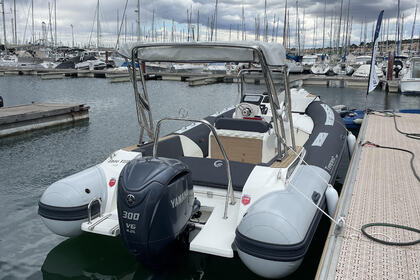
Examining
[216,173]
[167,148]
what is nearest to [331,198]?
[216,173]

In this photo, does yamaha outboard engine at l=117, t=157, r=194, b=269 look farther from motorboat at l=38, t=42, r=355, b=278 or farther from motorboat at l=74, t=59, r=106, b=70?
motorboat at l=74, t=59, r=106, b=70

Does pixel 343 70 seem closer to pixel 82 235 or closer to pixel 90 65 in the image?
pixel 90 65

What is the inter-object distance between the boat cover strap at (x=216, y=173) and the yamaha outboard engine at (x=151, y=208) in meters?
0.80

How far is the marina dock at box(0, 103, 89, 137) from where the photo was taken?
9.88 m

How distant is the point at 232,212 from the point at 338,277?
46.1 inches

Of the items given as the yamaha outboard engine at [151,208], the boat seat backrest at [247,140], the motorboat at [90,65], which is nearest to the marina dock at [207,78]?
the motorboat at [90,65]

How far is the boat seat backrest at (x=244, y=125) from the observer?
4754 mm

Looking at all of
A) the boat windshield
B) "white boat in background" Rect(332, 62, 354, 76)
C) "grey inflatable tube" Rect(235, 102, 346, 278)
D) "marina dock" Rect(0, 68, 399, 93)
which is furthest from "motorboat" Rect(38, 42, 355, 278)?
"white boat in background" Rect(332, 62, 354, 76)

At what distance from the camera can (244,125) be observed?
4.82 m

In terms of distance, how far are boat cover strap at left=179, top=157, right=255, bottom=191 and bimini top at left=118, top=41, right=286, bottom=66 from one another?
1.14m

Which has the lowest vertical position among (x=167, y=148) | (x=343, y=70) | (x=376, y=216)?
(x=376, y=216)

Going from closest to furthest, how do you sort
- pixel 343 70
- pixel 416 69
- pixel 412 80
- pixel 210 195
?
1. pixel 210 195
2. pixel 412 80
3. pixel 416 69
4. pixel 343 70

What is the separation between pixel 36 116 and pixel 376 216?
997 centimetres

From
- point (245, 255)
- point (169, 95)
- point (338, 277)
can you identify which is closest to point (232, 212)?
point (245, 255)
